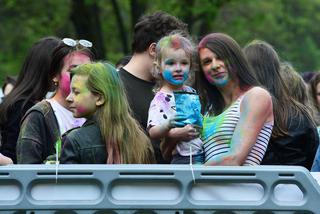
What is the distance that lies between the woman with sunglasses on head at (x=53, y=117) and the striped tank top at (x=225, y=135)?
0.83m

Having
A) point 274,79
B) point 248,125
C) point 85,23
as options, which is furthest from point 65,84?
point 85,23

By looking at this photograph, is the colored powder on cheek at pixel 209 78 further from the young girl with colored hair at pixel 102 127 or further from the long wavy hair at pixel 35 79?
the long wavy hair at pixel 35 79

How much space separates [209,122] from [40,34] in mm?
23320

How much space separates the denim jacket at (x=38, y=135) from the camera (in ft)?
16.9

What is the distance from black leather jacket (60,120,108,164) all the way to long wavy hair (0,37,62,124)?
1.46 meters

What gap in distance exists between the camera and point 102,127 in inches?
175

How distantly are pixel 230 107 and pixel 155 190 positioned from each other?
56.8 inches

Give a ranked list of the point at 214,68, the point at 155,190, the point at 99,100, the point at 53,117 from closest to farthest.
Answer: the point at 155,190, the point at 99,100, the point at 214,68, the point at 53,117

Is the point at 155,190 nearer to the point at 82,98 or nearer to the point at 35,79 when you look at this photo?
the point at 82,98

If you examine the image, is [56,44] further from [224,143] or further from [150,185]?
[150,185]

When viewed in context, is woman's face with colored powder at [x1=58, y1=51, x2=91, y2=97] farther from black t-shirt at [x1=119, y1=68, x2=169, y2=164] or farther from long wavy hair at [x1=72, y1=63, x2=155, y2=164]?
long wavy hair at [x1=72, y1=63, x2=155, y2=164]

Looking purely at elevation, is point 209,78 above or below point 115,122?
above

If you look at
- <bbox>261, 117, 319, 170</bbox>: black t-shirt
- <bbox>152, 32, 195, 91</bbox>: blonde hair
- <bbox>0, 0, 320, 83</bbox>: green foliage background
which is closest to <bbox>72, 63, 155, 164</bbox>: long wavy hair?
<bbox>152, 32, 195, 91</bbox>: blonde hair

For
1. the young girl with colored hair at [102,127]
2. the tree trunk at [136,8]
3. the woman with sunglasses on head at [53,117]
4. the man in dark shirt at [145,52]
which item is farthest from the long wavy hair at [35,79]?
the tree trunk at [136,8]
